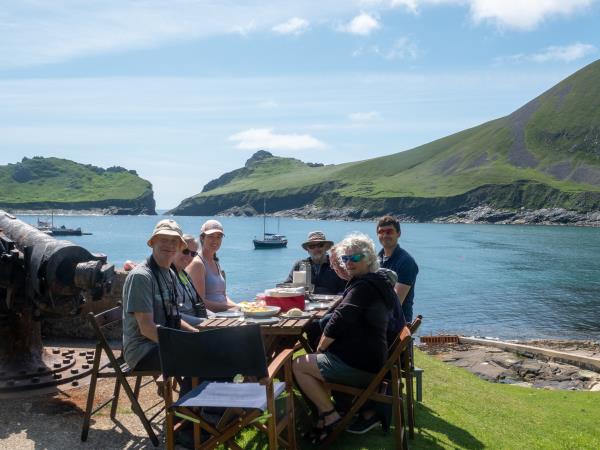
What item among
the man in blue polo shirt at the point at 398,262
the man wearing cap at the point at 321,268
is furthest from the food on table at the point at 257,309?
the man wearing cap at the point at 321,268

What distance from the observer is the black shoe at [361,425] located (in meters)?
5.45

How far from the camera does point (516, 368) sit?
1692 centimetres

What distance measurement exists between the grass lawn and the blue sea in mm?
20414

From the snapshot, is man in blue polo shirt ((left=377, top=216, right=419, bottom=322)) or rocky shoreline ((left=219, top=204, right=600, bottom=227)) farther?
rocky shoreline ((left=219, top=204, right=600, bottom=227))

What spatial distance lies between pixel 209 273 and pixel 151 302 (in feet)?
8.01

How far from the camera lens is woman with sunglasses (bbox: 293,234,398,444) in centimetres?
500

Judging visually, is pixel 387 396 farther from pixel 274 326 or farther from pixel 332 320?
pixel 274 326

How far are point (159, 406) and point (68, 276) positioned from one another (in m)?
1.61

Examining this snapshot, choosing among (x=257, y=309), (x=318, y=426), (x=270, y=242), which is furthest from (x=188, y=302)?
(x=270, y=242)

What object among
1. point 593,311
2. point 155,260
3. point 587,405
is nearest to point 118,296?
point 155,260

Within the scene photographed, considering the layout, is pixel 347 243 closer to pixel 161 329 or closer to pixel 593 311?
pixel 161 329

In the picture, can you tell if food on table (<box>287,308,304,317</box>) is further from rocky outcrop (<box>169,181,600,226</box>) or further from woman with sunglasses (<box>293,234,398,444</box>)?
rocky outcrop (<box>169,181,600,226</box>)

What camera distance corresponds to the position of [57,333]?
9070 mm

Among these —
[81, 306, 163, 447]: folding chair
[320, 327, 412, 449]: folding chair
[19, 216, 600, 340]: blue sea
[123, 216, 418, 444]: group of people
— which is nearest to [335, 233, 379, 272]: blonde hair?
[123, 216, 418, 444]: group of people
